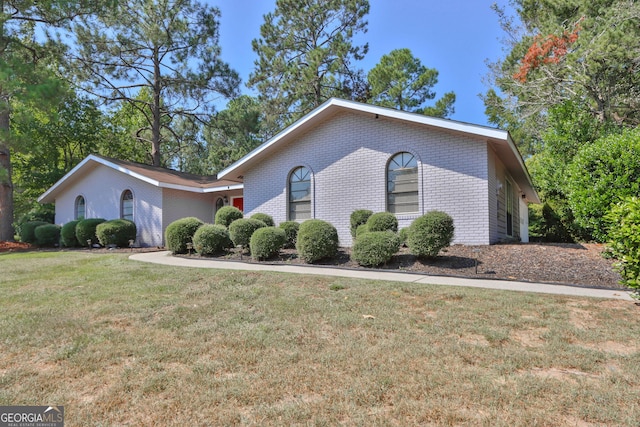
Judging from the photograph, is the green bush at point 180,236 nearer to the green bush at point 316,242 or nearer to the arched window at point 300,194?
the arched window at point 300,194

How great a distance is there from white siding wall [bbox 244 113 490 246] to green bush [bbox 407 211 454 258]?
2.36 meters

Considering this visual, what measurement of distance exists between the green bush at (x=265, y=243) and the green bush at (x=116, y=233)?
8322mm

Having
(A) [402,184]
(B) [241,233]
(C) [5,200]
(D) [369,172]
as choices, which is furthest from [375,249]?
(C) [5,200]

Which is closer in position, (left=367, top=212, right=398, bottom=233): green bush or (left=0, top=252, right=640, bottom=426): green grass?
(left=0, top=252, right=640, bottom=426): green grass

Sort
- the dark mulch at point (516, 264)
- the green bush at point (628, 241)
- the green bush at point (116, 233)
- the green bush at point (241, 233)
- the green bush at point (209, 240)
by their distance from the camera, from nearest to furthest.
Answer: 1. the green bush at point (628, 241)
2. the dark mulch at point (516, 264)
3. the green bush at point (241, 233)
4. the green bush at point (209, 240)
5. the green bush at point (116, 233)

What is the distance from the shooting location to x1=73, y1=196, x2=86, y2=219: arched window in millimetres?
18625

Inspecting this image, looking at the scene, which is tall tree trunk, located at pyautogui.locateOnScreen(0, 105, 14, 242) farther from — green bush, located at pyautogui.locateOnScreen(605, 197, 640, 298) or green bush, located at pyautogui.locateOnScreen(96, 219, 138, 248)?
green bush, located at pyautogui.locateOnScreen(605, 197, 640, 298)

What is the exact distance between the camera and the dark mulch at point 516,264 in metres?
6.92

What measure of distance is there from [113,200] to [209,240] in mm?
9513

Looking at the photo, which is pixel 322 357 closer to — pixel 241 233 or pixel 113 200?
pixel 241 233

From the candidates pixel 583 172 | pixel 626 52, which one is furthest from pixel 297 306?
pixel 626 52

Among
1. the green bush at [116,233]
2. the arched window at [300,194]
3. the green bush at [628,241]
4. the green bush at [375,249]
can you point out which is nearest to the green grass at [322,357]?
the green bush at [628,241]

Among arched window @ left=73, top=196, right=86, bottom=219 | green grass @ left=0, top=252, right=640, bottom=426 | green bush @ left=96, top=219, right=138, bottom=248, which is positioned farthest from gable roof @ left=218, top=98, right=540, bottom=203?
arched window @ left=73, top=196, right=86, bottom=219

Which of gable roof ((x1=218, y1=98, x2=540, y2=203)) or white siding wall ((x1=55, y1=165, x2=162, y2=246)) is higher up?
gable roof ((x1=218, y1=98, x2=540, y2=203))
